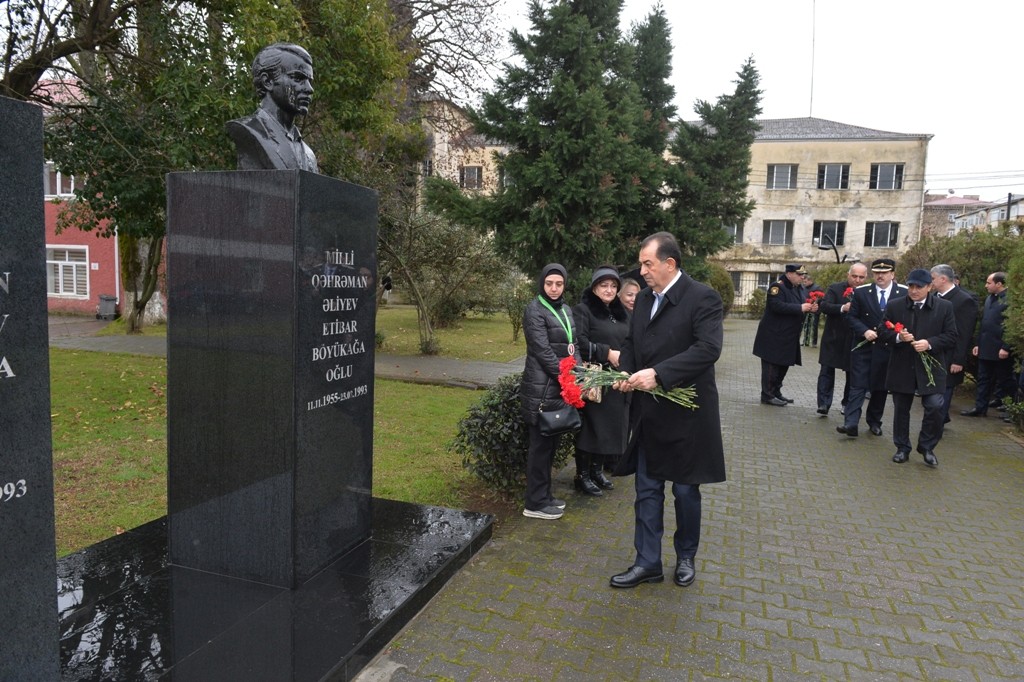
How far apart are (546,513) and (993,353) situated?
8060 mm

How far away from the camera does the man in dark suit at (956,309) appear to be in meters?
8.58

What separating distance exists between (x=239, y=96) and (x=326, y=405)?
5.92m

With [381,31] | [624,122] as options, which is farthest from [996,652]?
A: [381,31]

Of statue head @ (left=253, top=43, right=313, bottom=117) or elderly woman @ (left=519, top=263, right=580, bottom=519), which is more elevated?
statue head @ (left=253, top=43, right=313, bottom=117)

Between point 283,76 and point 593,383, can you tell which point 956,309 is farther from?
point 283,76

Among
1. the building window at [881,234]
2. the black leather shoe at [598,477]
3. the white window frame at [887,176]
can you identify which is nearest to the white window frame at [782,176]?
the white window frame at [887,176]

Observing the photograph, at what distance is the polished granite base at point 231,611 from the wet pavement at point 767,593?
18cm

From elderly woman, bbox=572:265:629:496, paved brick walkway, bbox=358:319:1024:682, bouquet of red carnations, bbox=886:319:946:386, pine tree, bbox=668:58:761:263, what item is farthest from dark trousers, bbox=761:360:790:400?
elderly woman, bbox=572:265:629:496

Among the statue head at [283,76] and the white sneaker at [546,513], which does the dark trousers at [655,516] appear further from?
the statue head at [283,76]

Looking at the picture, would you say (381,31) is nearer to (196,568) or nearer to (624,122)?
(624,122)

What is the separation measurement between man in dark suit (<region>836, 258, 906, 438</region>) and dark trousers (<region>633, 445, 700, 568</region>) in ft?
15.7

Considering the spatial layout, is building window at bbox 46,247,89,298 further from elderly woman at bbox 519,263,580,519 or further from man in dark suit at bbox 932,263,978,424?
man in dark suit at bbox 932,263,978,424

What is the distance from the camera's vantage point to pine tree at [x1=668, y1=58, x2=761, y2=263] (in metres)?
13.6

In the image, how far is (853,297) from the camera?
27.0 ft
